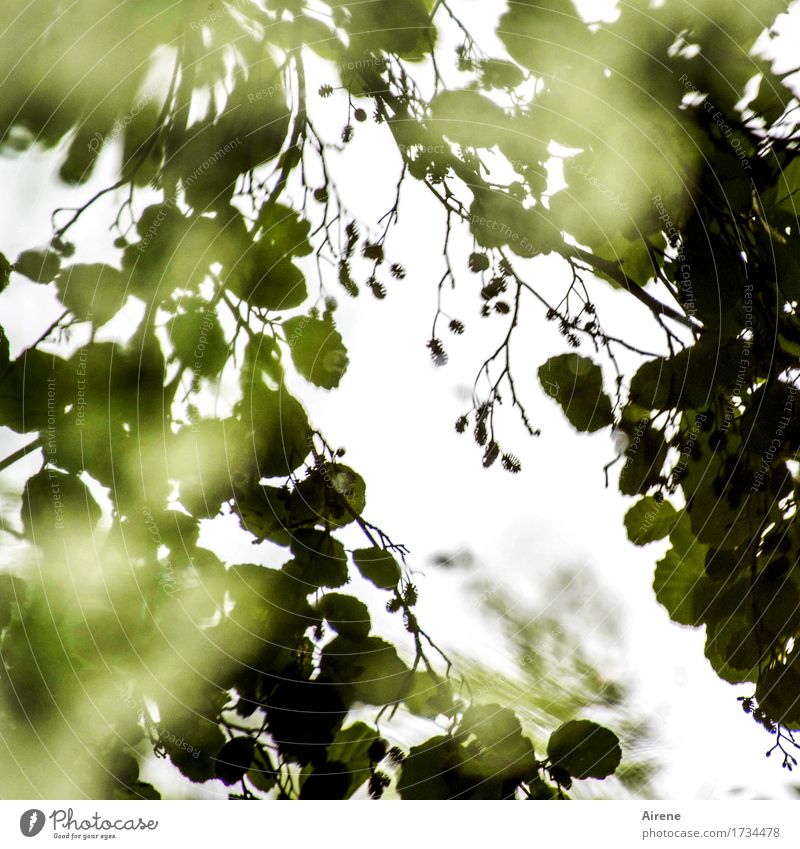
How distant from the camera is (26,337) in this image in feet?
1.11

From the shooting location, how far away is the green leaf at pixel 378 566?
35cm

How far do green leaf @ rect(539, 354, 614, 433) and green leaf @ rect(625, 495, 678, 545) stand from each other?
2.2 inches

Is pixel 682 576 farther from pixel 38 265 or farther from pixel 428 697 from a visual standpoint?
pixel 38 265

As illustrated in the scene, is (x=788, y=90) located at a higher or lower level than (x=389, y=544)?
higher

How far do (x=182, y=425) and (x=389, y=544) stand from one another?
0.14 metres

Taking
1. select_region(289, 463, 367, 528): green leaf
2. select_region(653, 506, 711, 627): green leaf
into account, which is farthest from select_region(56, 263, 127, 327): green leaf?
select_region(653, 506, 711, 627): green leaf

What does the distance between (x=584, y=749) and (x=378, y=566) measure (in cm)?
17

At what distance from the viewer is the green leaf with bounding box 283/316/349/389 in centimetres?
34

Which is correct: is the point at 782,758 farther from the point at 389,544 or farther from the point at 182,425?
the point at 182,425

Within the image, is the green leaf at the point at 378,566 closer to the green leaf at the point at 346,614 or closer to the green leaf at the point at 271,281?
the green leaf at the point at 346,614

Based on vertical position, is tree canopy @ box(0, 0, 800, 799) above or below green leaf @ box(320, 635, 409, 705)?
above

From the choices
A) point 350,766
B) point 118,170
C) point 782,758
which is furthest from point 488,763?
point 118,170

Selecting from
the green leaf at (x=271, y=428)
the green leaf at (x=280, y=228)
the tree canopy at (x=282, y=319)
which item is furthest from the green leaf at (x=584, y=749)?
the green leaf at (x=280, y=228)

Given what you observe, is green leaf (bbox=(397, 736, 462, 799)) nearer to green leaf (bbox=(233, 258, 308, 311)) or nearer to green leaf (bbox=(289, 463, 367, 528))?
green leaf (bbox=(289, 463, 367, 528))
